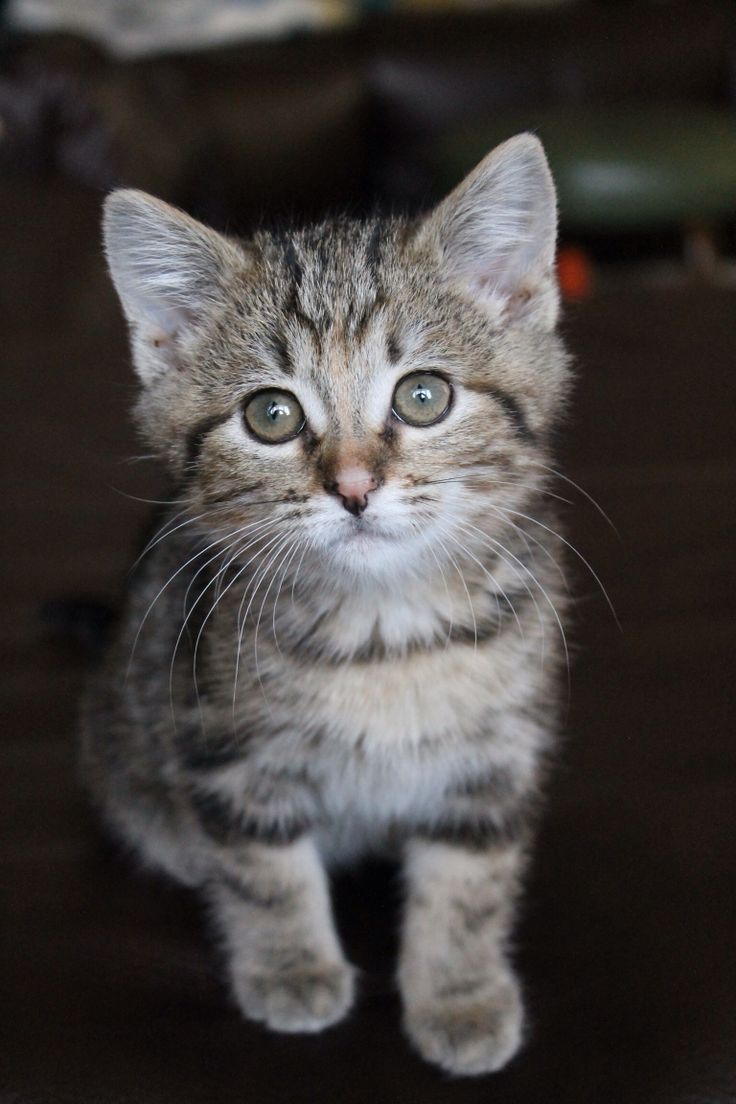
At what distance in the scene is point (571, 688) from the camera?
3.42 ft

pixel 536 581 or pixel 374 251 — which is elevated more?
pixel 374 251

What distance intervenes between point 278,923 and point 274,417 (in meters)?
0.38

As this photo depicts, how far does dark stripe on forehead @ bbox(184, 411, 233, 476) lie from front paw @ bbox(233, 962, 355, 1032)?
375 millimetres

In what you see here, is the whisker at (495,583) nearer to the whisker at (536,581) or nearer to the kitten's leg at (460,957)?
the whisker at (536,581)

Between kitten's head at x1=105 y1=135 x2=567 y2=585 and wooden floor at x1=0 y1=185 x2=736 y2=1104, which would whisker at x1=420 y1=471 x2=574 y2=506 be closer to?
kitten's head at x1=105 y1=135 x2=567 y2=585

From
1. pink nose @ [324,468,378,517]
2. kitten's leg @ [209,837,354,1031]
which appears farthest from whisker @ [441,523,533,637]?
kitten's leg @ [209,837,354,1031]

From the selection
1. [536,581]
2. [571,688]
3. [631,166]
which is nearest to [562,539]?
Answer: [536,581]

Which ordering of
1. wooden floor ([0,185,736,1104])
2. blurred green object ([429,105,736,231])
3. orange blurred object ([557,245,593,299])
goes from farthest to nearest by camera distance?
1. blurred green object ([429,105,736,231])
2. orange blurred object ([557,245,593,299])
3. wooden floor ([0,185,736,1104])

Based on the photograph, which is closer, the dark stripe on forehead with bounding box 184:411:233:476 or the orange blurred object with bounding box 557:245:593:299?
the dark stripe on forehead with bounding box 184:411:233:476

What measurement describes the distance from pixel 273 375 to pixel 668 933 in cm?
48

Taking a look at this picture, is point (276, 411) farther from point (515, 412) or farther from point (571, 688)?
point (571, 688)

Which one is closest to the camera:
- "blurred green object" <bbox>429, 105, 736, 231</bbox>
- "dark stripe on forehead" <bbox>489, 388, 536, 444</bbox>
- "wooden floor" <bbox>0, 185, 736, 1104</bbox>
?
"wooden floor" <bbox>0, 185, 736, 1104</bbox>

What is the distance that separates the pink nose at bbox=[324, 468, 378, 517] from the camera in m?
0.72

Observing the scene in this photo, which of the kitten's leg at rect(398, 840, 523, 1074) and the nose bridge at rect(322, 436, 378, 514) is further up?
the nose bridge at rect(322, 436, 378, 514)
